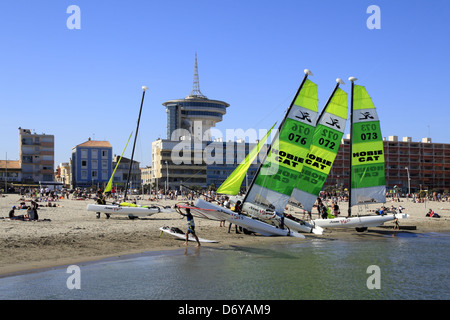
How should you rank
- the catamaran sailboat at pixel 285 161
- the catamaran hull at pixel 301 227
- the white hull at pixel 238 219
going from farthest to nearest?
the catamaran hull at pixel 301 227 < the catamaran sailboat at pixel 285 161 < the white hull at pixel 238 219

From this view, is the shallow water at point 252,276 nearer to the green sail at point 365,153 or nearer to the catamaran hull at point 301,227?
the catamaran hull at point 301,227

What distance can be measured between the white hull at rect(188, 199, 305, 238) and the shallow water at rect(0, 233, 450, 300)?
209cm

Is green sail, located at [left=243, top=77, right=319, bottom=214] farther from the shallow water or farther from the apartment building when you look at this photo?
the apartment building

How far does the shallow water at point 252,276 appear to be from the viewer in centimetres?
1414

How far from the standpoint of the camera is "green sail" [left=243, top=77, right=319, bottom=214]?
86.8ft

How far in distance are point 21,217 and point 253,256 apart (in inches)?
577

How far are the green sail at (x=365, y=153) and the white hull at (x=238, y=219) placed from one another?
22.0 ft

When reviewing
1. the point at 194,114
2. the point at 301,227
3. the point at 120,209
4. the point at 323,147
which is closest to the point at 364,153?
the point at 323,147

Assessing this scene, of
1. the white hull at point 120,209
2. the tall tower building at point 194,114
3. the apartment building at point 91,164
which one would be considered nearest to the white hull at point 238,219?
the white hull at point 120,209

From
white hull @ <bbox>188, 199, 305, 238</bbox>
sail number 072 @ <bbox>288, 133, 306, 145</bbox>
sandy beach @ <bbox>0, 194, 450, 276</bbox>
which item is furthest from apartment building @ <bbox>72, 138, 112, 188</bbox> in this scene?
white hull @ <bbox>188, 199, 305, 238</bbox>

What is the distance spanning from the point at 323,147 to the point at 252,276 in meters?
Answer: 14.7
